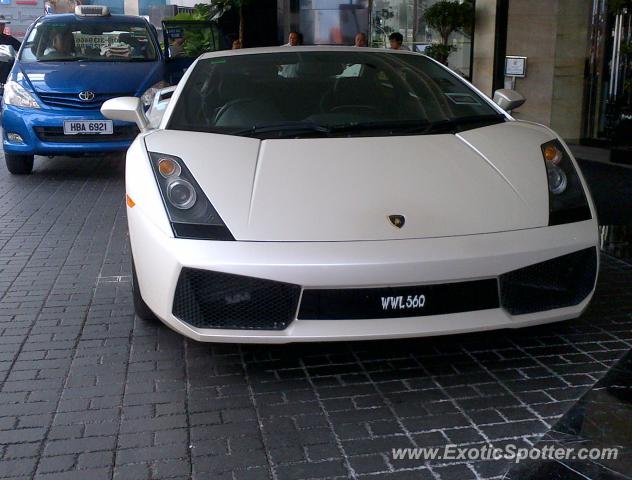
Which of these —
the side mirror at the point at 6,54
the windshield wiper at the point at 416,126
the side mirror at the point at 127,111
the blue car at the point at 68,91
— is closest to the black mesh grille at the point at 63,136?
the blue car at the point at 68,91

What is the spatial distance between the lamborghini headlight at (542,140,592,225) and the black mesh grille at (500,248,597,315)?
0.18m

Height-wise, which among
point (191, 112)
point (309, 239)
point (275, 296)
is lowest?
point (275, 296)

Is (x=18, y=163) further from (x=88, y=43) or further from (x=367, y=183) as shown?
(x=367, y=183)

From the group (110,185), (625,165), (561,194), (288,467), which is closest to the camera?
(288,467)

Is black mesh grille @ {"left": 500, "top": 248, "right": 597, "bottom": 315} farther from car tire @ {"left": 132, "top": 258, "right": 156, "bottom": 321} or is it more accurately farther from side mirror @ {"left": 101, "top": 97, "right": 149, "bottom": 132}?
side mirror @ {"left": 101, "top": 97, "right": 149, "bottom": 132}

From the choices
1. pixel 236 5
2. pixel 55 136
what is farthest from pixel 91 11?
pixel 236 5

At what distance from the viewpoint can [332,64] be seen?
Result: 16.5ft

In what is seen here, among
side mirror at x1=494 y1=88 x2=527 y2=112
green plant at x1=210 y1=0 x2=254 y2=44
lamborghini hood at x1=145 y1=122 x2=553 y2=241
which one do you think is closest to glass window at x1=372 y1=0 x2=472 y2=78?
green plant at x1=210 y1=0 x2=254 y2=44

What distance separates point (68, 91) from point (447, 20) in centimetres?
645

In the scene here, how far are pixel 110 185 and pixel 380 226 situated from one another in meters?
6.18

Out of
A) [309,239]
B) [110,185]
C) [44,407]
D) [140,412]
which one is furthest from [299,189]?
[110,185]

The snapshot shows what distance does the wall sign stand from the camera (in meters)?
12.1

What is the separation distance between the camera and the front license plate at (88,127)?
361 inches

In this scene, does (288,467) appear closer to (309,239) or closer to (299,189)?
(309,239)
